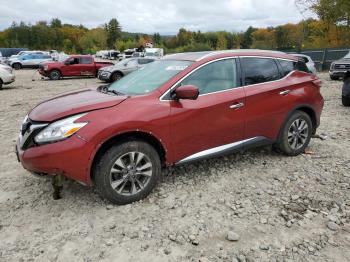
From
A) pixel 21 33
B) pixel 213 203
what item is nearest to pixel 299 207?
pixel 213 203

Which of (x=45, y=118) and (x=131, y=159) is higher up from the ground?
(x=45, y=118)

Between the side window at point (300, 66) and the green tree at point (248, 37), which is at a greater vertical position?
the green tree at point (248, 37)

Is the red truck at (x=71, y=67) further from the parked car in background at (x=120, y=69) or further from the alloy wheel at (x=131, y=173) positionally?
the alloy wheel at (x=131, y=173)

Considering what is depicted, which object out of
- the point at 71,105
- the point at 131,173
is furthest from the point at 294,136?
the point at 71,105

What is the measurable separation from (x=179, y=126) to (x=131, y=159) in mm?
700

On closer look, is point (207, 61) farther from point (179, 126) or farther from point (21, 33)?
point (21, 33)

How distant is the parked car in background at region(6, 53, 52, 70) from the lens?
1342 inches

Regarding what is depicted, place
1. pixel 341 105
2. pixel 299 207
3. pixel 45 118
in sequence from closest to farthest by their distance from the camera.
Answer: pixel 45 118, pixel 299 207, pixel 341 105

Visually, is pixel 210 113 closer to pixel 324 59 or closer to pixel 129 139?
pixel 129 139

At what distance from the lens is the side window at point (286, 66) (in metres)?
5.21

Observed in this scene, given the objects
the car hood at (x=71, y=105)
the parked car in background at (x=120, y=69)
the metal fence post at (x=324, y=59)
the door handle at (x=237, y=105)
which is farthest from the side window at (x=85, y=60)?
the door handle at (x=237, y=105)

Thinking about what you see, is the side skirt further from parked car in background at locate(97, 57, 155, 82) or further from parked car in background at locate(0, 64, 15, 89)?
parked car in background at locate(0, 64, 15, 89)

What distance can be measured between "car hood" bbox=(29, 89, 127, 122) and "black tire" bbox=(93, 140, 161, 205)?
19.8 inches

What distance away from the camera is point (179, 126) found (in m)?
4.04
